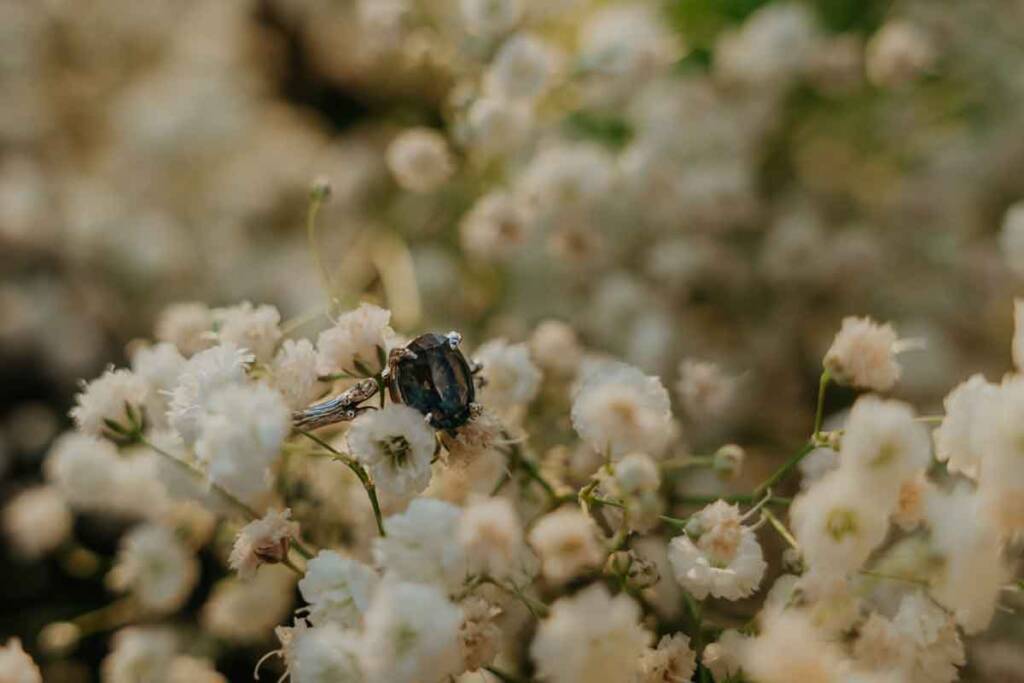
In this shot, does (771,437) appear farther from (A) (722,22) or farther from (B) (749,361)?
(A) (722,22)

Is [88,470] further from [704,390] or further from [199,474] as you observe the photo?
[704,390]


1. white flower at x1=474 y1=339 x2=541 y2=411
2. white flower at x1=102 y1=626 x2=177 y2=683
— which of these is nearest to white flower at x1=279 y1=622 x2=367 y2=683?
white flower at x1=474 y1=339 x2=541 y2=411

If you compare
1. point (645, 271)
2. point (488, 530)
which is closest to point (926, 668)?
point (488, 530)

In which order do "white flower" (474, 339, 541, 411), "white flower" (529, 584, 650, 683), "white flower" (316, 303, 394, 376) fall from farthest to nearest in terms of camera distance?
1. "white flower" (474, 339, 541, 411)
2. "white flower" (316, 303, 394, 376)
3. "white flower" (529, 584, 650, 683)

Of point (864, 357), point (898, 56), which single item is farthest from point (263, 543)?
point (898, 56)

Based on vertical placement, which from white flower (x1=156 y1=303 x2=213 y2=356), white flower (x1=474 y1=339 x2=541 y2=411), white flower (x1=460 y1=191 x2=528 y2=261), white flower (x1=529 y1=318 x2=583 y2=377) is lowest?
white flower (x1=474 y1=339 x2=541 y2=411)

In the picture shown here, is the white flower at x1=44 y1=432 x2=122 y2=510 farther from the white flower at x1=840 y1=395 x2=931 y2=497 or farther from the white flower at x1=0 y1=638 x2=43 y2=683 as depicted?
the white flower at x1=840 y1=395 x2=931 y2=497
